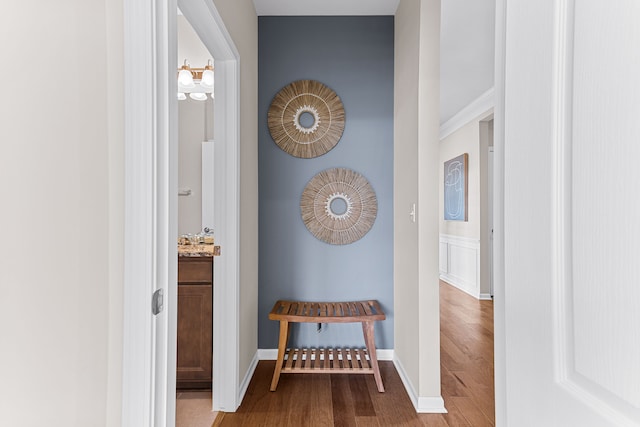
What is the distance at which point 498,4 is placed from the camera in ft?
2.12

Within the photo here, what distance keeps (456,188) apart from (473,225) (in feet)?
2.48

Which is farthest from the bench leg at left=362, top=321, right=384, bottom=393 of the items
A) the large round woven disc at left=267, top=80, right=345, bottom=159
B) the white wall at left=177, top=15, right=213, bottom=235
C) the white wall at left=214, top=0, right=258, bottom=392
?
the white wall at left=177, top=15, right=213, bottom=235

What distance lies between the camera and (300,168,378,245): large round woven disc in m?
2.95

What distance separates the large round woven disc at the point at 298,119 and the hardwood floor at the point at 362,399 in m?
1.70

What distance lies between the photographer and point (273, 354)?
9.67 feet

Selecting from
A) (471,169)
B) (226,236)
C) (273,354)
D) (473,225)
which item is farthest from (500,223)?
(471,169)

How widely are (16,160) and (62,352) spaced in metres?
0.39

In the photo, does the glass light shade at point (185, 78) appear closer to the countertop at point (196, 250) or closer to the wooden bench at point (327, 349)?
the countertop at point (196, 250)

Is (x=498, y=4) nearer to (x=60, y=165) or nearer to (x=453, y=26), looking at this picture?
(x=60, y=165)

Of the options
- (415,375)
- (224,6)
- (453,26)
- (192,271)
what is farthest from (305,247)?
(453,26)

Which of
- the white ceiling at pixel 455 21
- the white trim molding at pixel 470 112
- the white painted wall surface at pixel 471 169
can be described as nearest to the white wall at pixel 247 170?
the white ceiling at pixel 455 21

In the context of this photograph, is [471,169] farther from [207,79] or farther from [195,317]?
[195,317]

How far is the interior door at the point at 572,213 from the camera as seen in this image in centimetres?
39

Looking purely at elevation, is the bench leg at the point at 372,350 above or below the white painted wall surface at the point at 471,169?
below
